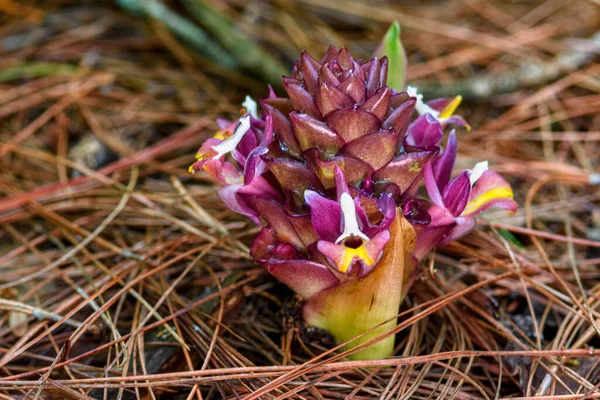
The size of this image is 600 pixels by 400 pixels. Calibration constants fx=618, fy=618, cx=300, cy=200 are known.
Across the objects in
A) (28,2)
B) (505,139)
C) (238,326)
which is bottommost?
(238,326)

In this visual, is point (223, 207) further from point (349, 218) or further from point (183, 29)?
point (183, 29)

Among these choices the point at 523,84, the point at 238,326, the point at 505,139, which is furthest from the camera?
the point at 523,84

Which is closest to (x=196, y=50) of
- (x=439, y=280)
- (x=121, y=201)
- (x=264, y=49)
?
(x=264, y=49)

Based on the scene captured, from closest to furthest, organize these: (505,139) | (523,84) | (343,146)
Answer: (343,146)
(505,139)
(523,84)

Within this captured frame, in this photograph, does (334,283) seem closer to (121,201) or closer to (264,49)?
(121,201)

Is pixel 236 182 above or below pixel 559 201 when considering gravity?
above

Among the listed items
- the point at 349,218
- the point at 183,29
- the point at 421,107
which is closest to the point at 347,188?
the point at 349,218

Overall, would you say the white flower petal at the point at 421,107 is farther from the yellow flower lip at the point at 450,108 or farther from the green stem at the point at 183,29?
the green stem at the point at 183,29
